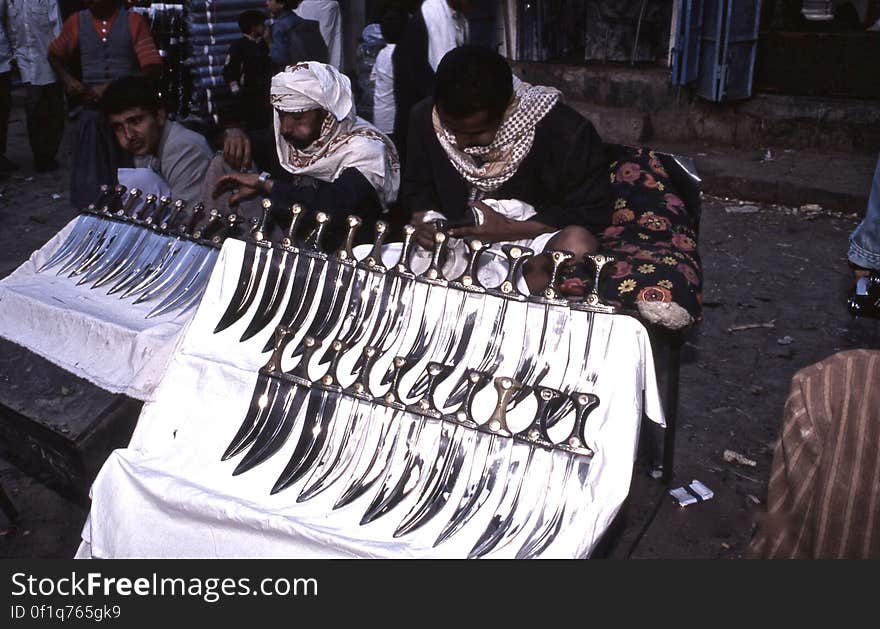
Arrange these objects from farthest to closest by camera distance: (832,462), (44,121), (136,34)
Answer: (44,121) < (136,34) < (832,462)

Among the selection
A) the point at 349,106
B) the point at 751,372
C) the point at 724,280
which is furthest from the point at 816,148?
the point at 349,106

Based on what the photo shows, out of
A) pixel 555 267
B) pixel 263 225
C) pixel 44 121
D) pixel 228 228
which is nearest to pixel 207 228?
pixel 228 228

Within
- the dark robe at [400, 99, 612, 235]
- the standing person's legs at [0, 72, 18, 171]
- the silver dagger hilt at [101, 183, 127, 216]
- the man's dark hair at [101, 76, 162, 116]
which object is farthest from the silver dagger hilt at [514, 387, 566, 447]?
the standing person's legs at [0, 72, 18, 171]

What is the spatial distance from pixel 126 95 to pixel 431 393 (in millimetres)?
1994

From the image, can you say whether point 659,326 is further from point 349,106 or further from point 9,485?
point 9,485

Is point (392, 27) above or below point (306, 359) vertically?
above

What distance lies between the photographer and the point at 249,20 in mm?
5512

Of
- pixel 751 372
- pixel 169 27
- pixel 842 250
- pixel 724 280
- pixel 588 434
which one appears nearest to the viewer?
pixel 588 434

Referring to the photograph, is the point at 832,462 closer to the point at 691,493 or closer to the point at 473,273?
the point at 473,273

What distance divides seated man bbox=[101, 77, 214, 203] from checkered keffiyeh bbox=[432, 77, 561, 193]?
1.02 meters

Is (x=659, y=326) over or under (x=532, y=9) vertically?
under

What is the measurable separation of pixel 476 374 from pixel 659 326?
82 cm

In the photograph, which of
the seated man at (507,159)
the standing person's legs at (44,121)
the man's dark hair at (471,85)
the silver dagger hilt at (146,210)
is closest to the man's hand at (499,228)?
the seated man at (507,159)

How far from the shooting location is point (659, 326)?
226 centimetres
